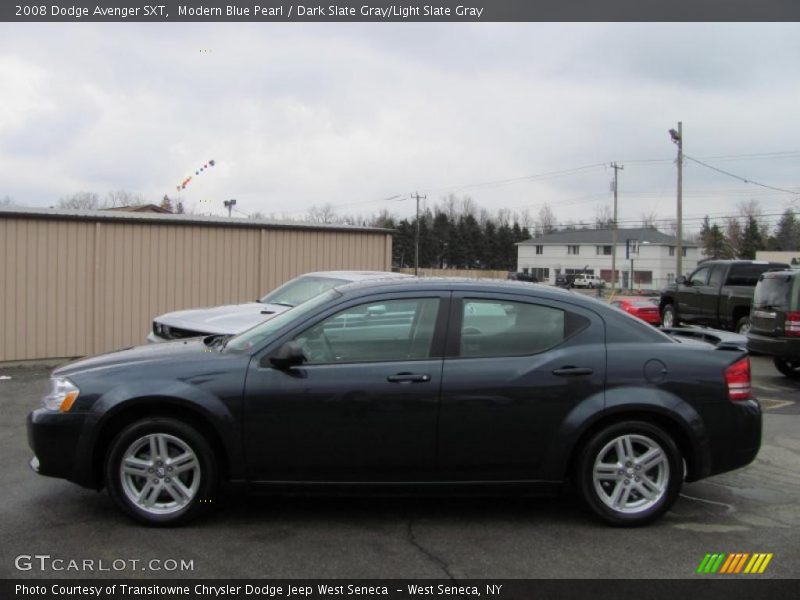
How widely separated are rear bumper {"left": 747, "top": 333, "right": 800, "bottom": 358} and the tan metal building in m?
7.89

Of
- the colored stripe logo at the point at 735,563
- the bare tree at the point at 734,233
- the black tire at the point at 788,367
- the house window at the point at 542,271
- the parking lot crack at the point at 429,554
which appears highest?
the bare tree at the point at 734,233

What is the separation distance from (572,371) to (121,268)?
10.6m

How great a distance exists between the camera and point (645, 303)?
19.6 m

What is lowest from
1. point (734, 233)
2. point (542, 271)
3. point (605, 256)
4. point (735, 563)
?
point (735, 563)

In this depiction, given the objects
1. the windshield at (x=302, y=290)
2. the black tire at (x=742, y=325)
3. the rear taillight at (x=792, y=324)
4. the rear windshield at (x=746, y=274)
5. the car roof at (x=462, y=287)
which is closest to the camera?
the car roof at (x=462, y=287)

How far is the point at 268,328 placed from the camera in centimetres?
489

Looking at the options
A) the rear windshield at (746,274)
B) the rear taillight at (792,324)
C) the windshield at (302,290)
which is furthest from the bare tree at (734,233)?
the windshield at (302,290)

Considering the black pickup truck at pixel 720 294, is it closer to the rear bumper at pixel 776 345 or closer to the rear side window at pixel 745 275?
the rear side window at pixel 745 275

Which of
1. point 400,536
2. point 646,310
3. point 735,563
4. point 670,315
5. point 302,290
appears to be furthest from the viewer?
point 646,310

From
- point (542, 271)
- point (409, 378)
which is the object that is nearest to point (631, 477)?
point (409, 378)

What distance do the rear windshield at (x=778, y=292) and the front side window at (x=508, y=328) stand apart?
7.74 meters

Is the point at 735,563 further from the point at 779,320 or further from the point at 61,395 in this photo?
the point at 779,320

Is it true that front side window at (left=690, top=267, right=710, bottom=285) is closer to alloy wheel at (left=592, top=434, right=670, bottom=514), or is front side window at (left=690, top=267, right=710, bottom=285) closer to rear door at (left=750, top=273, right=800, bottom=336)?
rear door at (left=750, top=273, right=800, bottom=336)

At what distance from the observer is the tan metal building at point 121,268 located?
12297 millimetres
